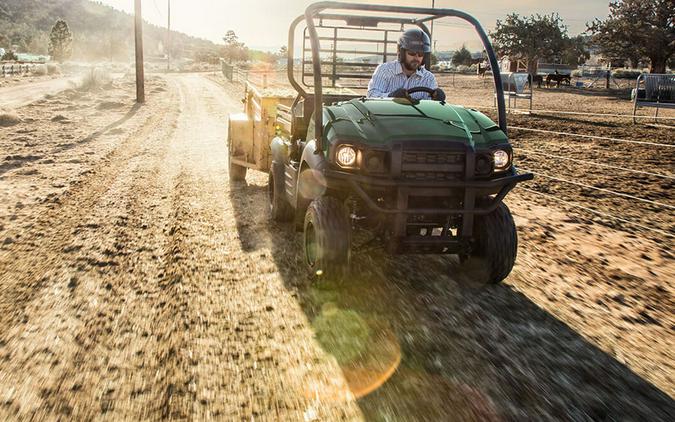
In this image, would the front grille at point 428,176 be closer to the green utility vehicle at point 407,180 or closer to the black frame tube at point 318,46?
the green utility vehicle at point 407,180

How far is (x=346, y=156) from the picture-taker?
13.2 feet

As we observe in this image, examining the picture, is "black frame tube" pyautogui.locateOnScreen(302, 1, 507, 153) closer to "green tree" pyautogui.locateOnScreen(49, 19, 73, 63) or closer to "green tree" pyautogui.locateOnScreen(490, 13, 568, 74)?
"green tree" pyautogui.locateOnScreen(490, 13, 568, 74)

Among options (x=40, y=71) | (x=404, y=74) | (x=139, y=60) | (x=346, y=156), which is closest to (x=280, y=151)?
(x=404, y=74)

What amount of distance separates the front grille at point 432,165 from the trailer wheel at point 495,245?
524mm

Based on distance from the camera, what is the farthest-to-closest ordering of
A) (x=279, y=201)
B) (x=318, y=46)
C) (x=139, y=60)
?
1. (x=139, y=60)
2. (x=279, y=201)
3. (x=318, y=46)

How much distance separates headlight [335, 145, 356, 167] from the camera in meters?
4.01

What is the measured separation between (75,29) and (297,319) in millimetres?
192686

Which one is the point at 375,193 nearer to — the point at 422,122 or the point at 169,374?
the point at 422,122

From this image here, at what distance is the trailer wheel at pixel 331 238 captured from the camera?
4.01 meters

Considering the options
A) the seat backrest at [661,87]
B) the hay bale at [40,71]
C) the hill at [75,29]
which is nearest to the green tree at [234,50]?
the hill at [75,29]

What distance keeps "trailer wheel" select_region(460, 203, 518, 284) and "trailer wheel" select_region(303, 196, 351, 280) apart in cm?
102

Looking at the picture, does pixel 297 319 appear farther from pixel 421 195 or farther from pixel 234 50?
pixel 234 50

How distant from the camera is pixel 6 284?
4.42 metres

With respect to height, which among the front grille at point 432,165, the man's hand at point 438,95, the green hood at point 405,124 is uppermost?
the man's hand at point 438,95
